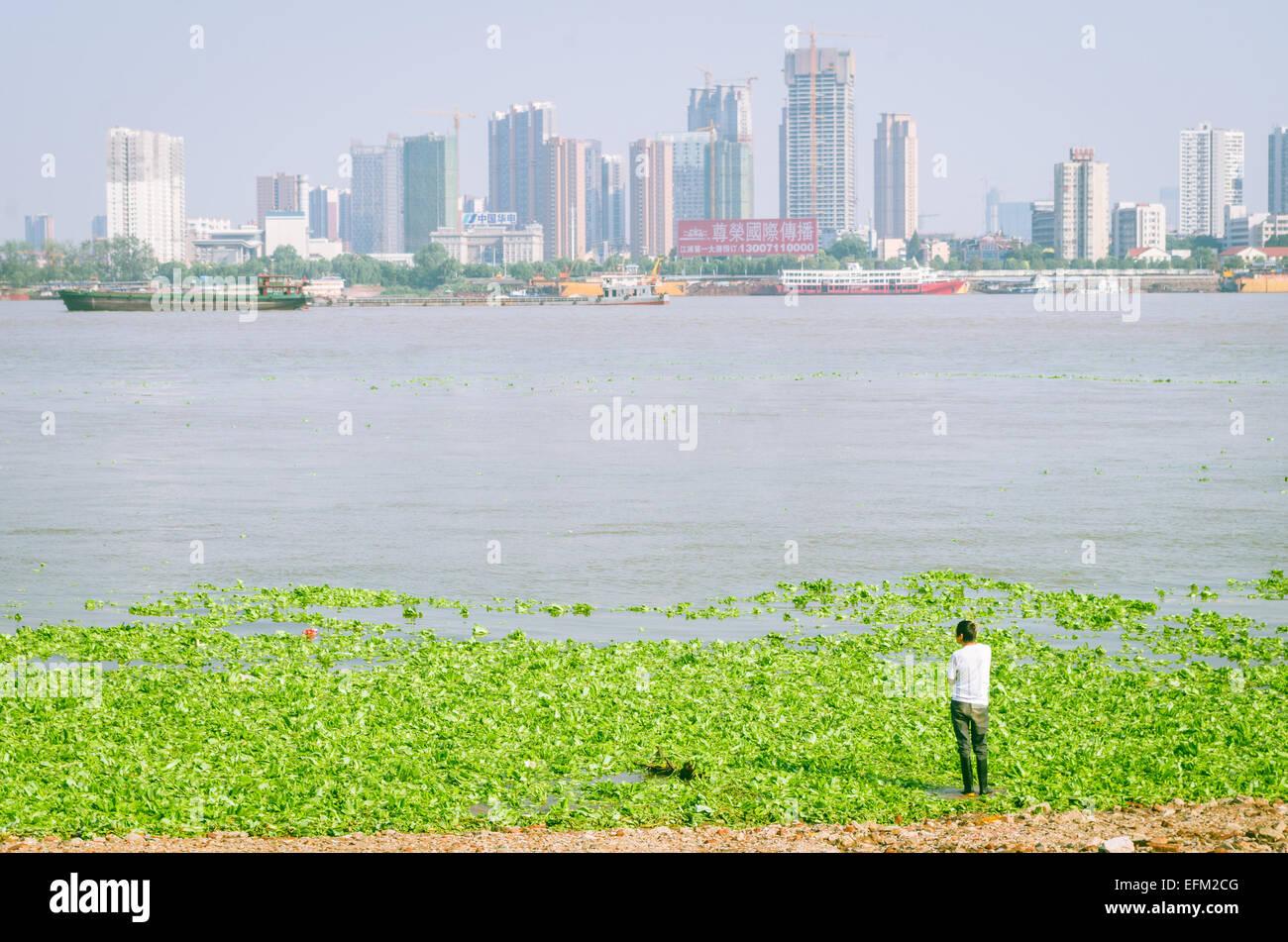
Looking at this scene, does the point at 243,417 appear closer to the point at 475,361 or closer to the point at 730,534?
the point at 730,534

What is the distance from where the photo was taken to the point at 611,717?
1780cm

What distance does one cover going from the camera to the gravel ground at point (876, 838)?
12.4 m

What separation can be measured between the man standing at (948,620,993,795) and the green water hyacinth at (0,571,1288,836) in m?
0.68

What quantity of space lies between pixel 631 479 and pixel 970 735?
88.0ft

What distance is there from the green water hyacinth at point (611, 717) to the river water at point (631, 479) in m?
2.34

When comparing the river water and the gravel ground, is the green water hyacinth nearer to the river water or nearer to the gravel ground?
the gravel ground

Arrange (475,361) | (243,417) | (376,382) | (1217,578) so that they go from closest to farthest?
1. (1217,578)
2. (243,417)
3. (376,382)
4. (475,361)

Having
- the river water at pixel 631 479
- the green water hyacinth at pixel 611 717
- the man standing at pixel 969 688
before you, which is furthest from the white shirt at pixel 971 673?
the river water at pixel 631 479

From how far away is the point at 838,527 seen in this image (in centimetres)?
3309

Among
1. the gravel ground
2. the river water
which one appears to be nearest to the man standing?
the gravel ground

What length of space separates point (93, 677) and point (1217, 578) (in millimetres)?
19128

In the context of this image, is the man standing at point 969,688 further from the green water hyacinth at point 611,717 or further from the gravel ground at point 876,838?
the gravel ground at point 876,838

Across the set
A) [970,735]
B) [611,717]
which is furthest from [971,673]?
[611,717]
